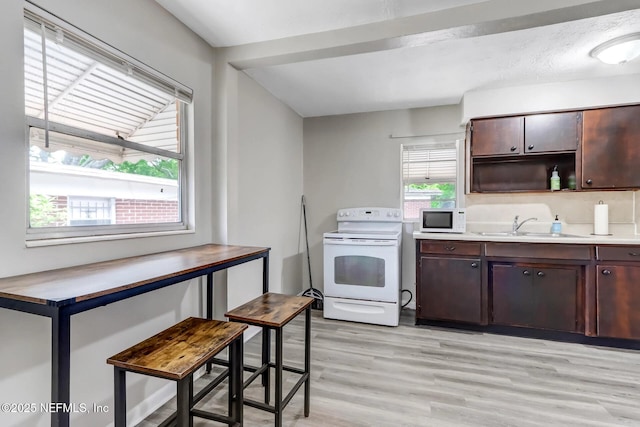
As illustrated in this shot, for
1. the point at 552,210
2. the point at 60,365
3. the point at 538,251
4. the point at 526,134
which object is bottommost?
the point at 60,365

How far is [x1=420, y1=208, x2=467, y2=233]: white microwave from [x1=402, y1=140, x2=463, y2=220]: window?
17.1 inches

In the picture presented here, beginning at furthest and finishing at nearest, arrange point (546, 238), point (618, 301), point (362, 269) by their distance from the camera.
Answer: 1. point (362, 269)
2. point (546, 238)
3. point (618, 301)

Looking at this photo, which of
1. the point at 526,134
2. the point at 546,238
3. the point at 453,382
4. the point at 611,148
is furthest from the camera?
the point at 526,134

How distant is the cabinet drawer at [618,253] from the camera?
257 centimetres

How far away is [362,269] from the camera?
328 centimetres

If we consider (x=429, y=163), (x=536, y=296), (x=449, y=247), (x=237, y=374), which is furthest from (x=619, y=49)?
(x=237, y=374)

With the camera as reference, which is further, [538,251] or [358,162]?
[358,162]

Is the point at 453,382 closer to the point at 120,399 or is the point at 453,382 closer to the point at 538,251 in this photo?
the point at 538,251

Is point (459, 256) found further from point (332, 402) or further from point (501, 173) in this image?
point (332, 402)

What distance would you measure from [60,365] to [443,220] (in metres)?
3.13

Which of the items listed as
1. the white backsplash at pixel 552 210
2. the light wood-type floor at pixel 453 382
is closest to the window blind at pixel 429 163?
the white backsplash at pixel 552 210

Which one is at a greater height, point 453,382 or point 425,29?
point 425,29

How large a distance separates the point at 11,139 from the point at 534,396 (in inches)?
122

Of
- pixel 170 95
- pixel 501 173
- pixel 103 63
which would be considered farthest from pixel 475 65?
pixel 103 63
